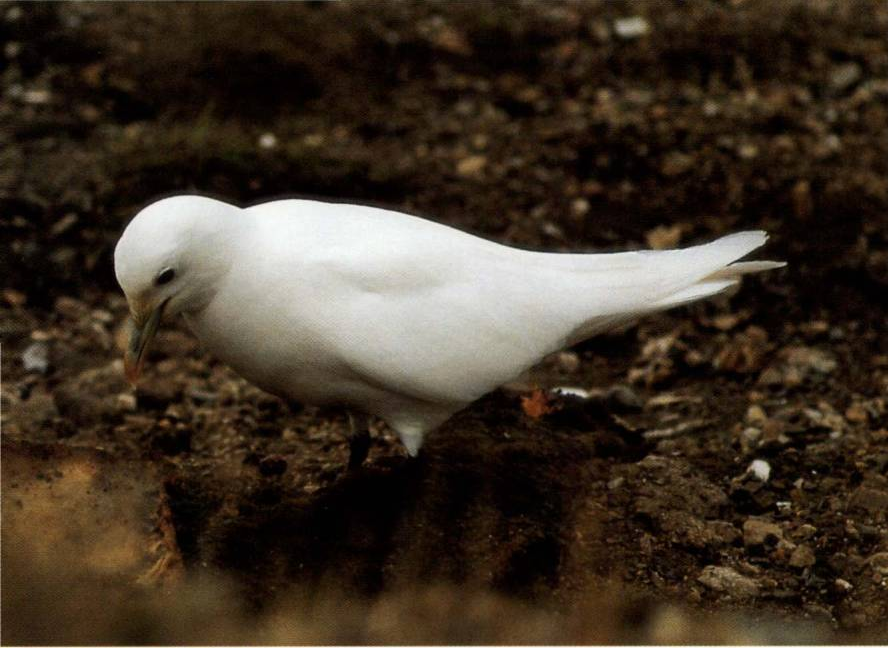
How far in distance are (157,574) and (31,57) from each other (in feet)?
11.5

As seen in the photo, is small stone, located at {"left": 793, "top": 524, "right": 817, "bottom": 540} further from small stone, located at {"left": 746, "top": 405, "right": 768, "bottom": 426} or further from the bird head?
the bird head

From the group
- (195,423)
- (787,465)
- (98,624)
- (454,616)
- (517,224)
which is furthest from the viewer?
(517,224)

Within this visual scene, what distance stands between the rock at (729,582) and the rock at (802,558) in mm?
135

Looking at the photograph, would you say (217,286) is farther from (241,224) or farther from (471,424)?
(471,424)

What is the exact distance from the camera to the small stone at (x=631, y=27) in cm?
583

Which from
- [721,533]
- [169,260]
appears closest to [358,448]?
[169,260]

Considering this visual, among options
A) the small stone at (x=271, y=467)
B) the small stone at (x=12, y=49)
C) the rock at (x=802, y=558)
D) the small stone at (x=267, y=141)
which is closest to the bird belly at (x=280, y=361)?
the small stone at (x=271, y=467)

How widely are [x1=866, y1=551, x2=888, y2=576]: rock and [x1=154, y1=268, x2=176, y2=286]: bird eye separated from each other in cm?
174

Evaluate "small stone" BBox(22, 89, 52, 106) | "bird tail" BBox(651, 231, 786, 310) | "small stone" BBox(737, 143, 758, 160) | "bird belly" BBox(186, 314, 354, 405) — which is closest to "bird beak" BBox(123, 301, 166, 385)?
"bird belly" BBox(186, 314, 354, 405)

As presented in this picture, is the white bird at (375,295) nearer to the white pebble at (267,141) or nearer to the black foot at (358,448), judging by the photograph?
the black foot at (358,448)

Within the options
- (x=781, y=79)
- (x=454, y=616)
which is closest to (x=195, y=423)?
(x=454, y=616)

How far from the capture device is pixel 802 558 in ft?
9.81

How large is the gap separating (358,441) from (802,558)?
3.73ft

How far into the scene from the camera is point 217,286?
283 cm
